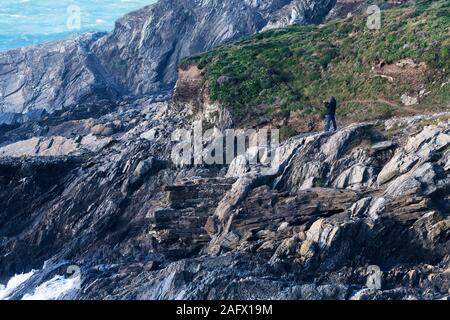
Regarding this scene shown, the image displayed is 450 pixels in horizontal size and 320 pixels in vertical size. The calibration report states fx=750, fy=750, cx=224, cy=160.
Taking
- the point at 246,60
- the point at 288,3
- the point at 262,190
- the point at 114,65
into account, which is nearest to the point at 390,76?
the point at 246,60

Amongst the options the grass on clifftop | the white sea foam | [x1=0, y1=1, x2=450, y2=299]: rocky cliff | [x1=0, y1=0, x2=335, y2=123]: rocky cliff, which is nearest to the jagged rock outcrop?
[x1=0, y1=1, x2=450, y2=299]: rocky cliff

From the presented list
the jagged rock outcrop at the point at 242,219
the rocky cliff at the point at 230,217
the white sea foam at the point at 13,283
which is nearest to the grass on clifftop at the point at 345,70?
the rocky cliff at the point at 230,217

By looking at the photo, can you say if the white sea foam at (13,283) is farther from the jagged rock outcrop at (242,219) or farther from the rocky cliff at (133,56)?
the rocky cliff at (133,56)

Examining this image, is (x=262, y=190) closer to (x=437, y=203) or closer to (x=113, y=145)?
(x=437, y=203)

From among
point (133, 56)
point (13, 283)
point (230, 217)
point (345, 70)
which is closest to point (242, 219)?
point (230, 217)

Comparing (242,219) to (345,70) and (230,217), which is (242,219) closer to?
(230,217)
